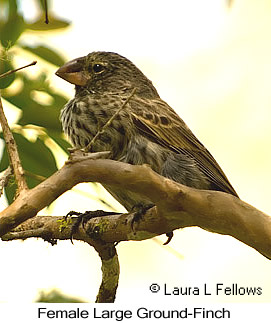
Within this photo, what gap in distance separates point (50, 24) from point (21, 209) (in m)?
1.04

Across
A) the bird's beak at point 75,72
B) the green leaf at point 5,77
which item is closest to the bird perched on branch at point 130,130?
the bird's beak at point 75,72

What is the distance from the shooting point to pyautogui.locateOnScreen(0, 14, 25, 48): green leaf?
2320 mm

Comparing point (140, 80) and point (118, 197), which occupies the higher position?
point (140, 80)

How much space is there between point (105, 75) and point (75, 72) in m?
0.14

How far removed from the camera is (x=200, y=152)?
297 centimetres

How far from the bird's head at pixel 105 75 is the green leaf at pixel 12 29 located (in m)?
0.71

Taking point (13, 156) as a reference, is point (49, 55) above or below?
above

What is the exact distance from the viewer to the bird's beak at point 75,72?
122 inches

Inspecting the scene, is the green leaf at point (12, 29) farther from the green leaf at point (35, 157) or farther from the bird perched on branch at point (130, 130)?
the bird perched on branch at point (130, 130)

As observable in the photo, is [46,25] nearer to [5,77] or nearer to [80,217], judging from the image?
[5,77]

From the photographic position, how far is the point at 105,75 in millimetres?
3250

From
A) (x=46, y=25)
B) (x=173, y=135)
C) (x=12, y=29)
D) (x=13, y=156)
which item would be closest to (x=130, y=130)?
(x=173, y=135)

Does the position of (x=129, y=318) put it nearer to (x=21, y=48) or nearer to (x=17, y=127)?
(x=17, y=127)

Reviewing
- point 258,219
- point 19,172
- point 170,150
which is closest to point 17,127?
point 19,172
